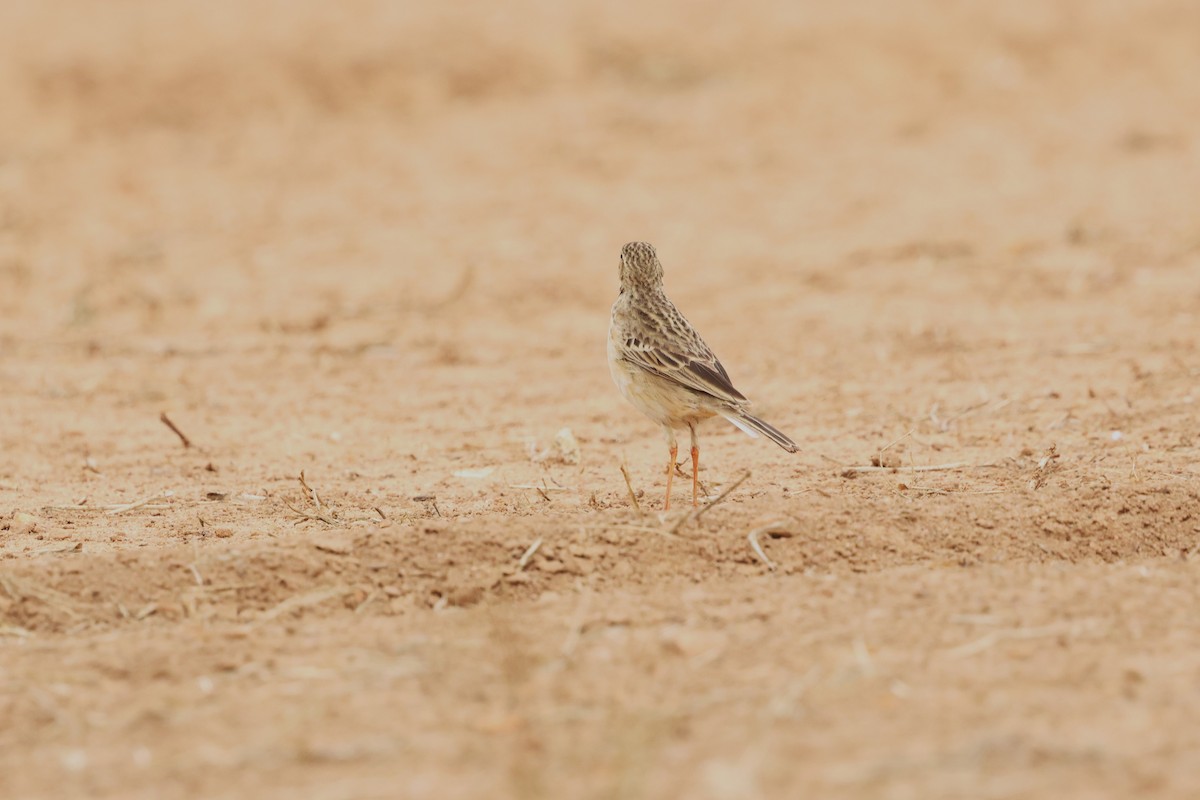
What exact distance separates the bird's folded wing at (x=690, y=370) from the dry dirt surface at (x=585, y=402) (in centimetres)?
52

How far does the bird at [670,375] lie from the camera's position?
658 cm

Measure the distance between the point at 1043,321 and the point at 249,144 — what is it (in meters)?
9.62

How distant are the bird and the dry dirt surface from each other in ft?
1.37

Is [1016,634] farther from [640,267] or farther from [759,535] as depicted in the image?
[640,267]

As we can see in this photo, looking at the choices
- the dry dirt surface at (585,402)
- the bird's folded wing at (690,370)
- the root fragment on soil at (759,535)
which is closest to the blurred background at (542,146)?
the dry dirt surface at (585,402)

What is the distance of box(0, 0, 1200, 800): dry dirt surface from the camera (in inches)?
169

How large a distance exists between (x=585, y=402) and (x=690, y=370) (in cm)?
300

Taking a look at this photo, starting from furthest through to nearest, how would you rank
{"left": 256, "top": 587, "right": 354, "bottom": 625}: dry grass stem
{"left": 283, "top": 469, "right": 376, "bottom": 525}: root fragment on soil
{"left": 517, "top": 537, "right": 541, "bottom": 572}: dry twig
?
{"left": 283, "top": 469, "right": 376, "bottom": 525}: root fragment on soil → {"left": 517, "top": 537, "right": 541, "bottom": 572}: dry twig → {"left": 256, "top": 587, "right": 354, "bottom": 625}: dry grass stem

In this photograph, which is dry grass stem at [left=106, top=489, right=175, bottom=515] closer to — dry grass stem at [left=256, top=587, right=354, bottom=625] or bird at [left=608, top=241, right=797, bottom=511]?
dry grass stem at [left=256, top=587, right=354, bottom=625]

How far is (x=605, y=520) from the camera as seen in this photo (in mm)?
5938

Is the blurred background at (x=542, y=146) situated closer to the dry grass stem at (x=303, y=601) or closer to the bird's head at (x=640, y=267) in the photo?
the bird's head at (x=640, y=267)

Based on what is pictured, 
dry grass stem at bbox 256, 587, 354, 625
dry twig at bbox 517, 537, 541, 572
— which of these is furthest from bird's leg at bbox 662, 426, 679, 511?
dry grass stem at bbox 256, 587, 354, 625

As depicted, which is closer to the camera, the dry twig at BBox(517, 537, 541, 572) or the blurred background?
the dry twig at BBox(517, 537, 541, 572)

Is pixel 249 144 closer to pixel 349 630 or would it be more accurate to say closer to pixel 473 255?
pixel 473 255
